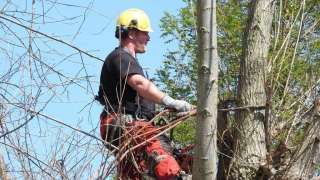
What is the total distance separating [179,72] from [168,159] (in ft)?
2.06

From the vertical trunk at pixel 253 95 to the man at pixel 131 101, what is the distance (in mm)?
424

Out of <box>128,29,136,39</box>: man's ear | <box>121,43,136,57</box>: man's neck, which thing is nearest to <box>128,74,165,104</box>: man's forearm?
<box>121,43,136,57</box>: man's neck

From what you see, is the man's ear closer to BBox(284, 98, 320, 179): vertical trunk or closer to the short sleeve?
the short sleeve

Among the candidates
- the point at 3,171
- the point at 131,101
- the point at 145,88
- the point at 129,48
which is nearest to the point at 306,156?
the point at 145,88

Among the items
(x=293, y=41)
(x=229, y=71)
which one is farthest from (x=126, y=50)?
(x=293, y=41)

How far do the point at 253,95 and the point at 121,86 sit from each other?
88cm

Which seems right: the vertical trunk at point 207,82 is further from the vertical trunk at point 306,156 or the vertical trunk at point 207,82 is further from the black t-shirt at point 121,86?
the black t-shirt at point 121,86

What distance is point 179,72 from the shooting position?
4.95m

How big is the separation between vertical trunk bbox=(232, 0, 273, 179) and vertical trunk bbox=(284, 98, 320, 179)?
207 millimetres

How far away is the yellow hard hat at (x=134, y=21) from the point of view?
5.11 meters

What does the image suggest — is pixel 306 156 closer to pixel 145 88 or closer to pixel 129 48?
pixel 145 88

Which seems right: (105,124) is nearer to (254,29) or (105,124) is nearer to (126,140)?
(126,140)

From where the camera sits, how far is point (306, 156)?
4156mm

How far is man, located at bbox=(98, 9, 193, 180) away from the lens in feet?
15.1
